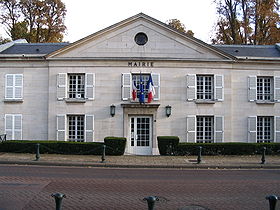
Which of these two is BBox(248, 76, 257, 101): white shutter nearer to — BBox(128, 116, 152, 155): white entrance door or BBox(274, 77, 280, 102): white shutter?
BBox(274, 77, 280, 102): white shutter

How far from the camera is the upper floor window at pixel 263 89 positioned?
19688 mm

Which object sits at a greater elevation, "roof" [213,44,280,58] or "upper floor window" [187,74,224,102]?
"roof" [213,44,280,58]

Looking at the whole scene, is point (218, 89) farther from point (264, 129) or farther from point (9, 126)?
point (9, 126)

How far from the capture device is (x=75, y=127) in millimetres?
19219

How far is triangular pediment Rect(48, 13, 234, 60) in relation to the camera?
62.5 feet

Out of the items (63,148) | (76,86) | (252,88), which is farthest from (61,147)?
(252,88)

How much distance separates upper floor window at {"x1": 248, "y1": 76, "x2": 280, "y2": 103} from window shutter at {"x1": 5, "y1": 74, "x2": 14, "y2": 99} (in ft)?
50.0

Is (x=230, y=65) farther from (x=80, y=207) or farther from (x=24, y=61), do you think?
(x=80, y=207)

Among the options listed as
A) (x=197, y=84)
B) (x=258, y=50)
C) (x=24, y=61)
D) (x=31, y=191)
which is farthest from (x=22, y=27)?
(x=31, y=191)

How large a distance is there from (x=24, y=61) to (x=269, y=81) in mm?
16094

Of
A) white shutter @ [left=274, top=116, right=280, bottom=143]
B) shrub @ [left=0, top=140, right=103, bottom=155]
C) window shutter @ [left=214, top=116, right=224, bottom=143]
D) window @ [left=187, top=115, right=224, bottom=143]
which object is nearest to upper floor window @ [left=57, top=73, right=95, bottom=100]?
shrub @ [left=0, top=140, right=103, bottom=155]

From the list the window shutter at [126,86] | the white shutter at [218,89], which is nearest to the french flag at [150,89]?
the window shutter at [126,86]

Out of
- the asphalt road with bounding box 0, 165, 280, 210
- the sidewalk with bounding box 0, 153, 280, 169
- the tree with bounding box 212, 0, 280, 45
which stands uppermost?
the tree with bounding box 212, 0, 280, 45

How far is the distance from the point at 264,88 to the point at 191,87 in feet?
16.8
